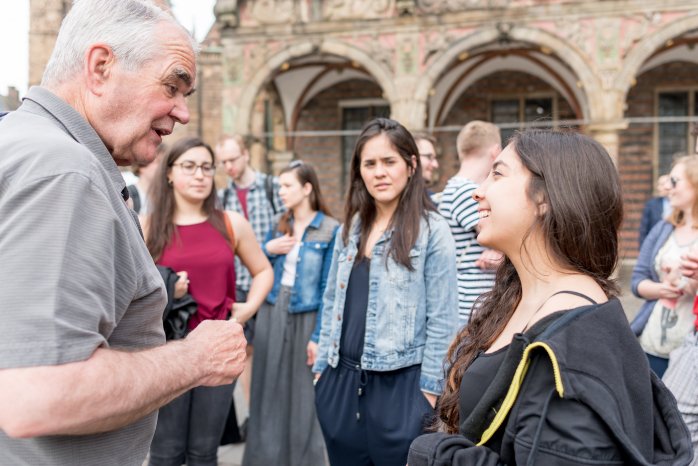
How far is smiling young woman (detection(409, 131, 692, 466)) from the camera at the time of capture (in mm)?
1277

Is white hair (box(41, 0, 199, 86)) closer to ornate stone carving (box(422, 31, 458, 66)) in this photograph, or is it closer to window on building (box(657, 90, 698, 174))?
ornate stone carving (box(422, 31, 458, 66))

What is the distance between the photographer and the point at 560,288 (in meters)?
1.55

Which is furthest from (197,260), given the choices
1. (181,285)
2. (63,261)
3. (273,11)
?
(273,11)

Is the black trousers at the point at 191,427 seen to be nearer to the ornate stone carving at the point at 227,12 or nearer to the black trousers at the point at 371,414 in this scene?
the black trousers at the point at 371,414

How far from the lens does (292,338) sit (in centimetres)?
424

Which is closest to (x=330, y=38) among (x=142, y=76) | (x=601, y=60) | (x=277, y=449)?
(x=601, y=60)

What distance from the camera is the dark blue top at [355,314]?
2.87m

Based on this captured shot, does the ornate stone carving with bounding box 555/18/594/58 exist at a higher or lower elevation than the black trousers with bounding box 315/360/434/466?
higher

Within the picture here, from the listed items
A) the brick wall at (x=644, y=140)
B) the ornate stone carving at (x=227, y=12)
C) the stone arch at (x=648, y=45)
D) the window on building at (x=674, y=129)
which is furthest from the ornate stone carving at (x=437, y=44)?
the window on building at (x=674, y=129)

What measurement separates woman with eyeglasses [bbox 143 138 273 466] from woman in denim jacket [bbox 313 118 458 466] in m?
0.71

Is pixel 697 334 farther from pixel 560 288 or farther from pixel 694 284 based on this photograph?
pixel 560 288

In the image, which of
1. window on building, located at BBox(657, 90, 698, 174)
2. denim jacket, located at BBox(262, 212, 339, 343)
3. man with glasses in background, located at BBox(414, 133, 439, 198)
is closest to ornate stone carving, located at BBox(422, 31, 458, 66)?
window on building, located at BBox(657, 90, 698, 174)

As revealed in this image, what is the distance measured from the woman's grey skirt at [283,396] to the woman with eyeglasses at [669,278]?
75.5 inches

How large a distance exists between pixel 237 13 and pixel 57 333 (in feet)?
40.7
